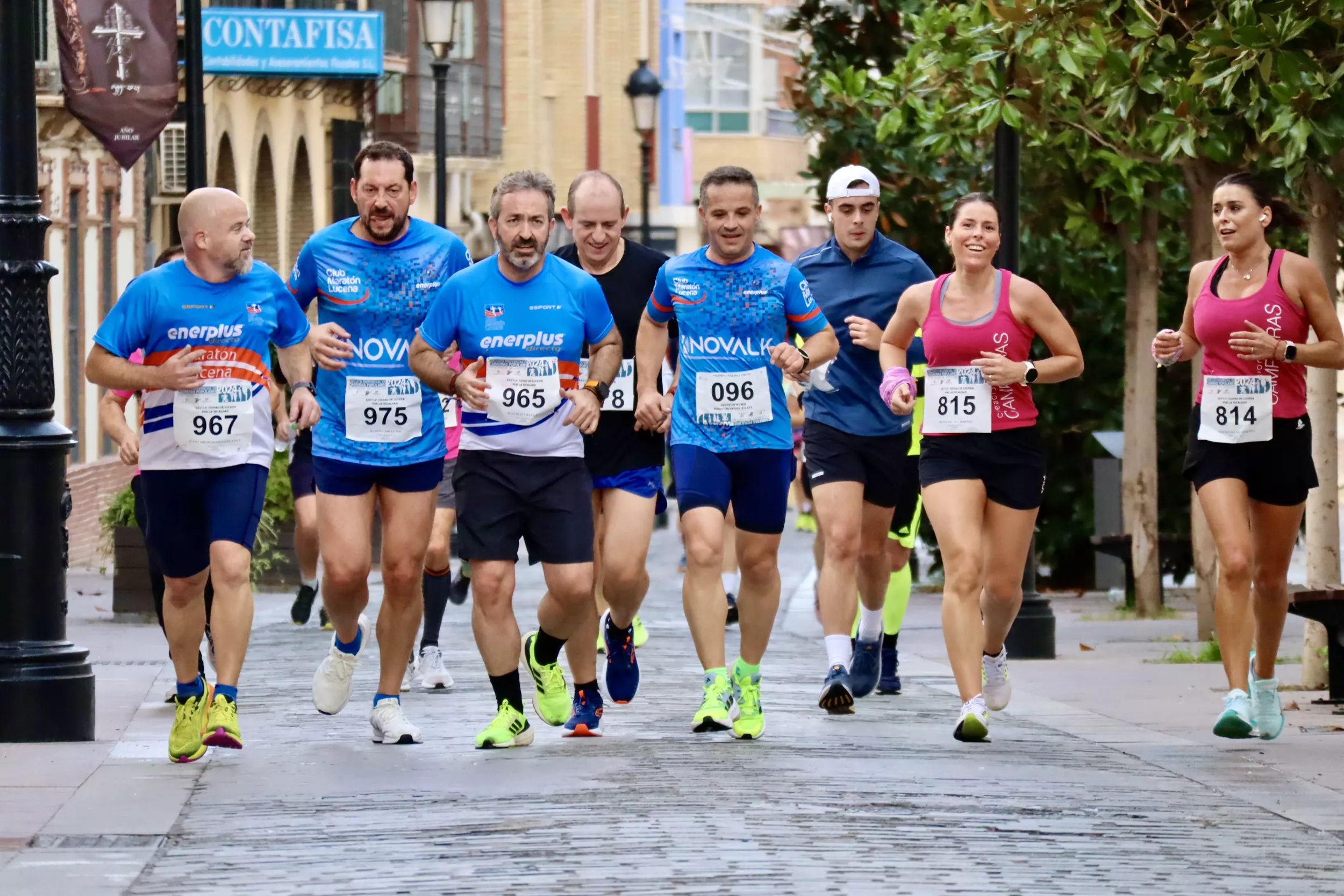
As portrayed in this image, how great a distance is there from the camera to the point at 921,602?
19.6m

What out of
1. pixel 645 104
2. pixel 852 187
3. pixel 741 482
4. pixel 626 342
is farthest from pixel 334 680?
pixel 645 104

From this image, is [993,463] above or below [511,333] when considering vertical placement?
below

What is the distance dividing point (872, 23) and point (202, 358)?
12.3 meters

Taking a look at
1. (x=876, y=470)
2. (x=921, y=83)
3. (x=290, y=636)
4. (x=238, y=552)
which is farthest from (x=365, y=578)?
(x=921, y=83)

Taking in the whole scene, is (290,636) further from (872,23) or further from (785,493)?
(872,23)

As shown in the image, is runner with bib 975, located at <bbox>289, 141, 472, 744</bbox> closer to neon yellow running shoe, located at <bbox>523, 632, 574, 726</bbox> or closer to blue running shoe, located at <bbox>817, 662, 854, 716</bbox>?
neon yellow running shoe, located at <bbox>523, 632, 574, 726</bbox>

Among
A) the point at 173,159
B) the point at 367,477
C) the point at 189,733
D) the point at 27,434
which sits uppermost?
the point at 173,159

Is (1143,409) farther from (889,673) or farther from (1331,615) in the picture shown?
(1331,615)

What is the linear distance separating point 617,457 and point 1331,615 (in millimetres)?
2826

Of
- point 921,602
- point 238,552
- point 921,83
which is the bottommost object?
point 921,602

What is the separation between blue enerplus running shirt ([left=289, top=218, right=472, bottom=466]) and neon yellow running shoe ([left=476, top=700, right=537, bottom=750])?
35.8 inches

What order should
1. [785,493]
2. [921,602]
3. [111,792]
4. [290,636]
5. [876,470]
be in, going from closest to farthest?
[111,792] < [785,493] < [876,470] < [290,636] < [921,602]

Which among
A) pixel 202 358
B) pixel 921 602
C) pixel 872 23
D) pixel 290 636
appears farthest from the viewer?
pixel 872 23

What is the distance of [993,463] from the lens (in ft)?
33.8
